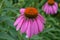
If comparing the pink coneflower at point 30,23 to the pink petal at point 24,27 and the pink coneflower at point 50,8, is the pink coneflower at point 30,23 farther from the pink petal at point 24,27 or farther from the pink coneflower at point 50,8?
the pink coneflower at point 50,8

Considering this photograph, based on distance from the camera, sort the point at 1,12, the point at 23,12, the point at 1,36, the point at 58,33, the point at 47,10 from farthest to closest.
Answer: the point at 58,33 → the point at 47,10 → the point at 1,12 → the point at 23,12 → the point at 1,36

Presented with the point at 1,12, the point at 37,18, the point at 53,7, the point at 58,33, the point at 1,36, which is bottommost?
the point at 1,36

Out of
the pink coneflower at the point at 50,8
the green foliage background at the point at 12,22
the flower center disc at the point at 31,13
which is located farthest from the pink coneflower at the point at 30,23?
the pink coneflower at the point at 50,8

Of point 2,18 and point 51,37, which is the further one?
point 51,37

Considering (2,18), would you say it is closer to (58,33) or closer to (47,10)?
(47,10)

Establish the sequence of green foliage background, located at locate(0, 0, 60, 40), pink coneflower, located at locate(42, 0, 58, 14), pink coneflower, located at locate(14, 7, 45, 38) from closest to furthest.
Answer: pink coneflower, located at locate(14, 7, 45, 38), green foliage background, located at locate(0, 0, 60, 40), pink coneflower, located at locate(42, 0, 58, 14)

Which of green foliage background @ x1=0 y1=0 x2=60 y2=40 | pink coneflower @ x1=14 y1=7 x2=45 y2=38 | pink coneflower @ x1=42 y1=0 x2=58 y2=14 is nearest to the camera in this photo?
pink coneflower @ x1=14 y1=7 x2=45 y2=38

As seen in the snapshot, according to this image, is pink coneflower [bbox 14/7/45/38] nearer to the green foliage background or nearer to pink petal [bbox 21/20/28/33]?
pink petal [bbox 21/20/28/33]

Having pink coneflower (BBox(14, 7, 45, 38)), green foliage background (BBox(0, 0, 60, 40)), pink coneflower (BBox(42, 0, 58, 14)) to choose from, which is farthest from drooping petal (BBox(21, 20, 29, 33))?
pink coneflower (BBox(42, 0, 58, 14))

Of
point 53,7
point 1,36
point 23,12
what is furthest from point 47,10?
point 1,36
